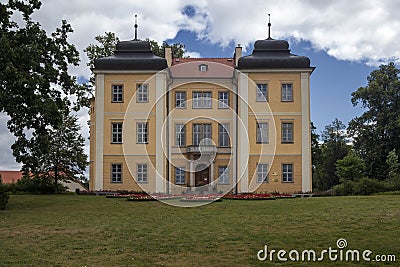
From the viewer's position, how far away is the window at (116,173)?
37375 millimetres

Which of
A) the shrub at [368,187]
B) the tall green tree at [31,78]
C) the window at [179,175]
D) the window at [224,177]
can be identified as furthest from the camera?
the window at [179,175]

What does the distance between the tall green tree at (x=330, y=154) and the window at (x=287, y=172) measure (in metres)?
13.2

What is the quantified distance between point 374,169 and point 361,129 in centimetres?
409

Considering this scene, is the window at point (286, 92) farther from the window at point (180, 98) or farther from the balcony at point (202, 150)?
the window at point (180, 98)

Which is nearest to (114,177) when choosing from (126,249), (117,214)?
(117,214)

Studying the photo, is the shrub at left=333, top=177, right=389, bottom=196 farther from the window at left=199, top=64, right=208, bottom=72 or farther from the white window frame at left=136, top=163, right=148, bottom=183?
the window at left=199, top=64, right=208, bottom=72

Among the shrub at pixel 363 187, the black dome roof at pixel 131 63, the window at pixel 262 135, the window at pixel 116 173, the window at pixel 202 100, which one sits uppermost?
the black dome roof at pixel 131 63

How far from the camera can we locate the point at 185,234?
1421 cm

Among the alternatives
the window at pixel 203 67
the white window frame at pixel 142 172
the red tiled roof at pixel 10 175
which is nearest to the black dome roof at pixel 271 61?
the window at pixel 203 67

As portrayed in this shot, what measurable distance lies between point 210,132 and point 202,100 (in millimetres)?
2312

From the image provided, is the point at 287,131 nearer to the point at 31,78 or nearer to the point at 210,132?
the point at 210,132

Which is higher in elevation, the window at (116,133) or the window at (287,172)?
the window at (116,133)

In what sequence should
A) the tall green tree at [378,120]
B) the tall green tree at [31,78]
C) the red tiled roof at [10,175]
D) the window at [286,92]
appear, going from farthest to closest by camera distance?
the red tiled roof at [10,175] → the tall green tree at [378,120] → the window at [286,92] → the tall green tree at [31,78]

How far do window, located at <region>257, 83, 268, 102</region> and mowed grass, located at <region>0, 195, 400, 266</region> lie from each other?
16.9 m
